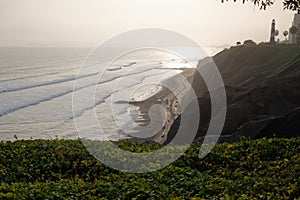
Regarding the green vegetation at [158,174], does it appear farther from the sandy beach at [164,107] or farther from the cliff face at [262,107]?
the sandy beach at [164,107]

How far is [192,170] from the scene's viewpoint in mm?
10297

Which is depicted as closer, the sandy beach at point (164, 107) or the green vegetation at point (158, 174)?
the green vegetation at point (158, 174)

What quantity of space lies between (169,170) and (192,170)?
689 millimetres

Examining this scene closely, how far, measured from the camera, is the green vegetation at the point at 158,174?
7.96 m

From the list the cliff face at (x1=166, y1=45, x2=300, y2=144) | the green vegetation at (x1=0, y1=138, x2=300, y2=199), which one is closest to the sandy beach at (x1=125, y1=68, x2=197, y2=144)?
the cliff face at (x1=166, y1=45, x2=300, y2=144)

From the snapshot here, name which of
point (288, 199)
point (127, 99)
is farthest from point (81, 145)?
point (127, 99)

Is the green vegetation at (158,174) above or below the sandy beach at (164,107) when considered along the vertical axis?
above

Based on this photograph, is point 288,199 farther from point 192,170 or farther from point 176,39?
point 176,39

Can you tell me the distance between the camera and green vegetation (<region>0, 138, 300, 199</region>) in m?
7.96

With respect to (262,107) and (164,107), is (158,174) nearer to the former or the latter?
(262,107)

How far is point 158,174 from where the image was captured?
32.3 ft

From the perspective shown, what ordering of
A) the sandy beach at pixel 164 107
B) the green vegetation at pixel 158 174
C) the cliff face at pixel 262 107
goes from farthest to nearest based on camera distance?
the sandy beach at pixel 164 107 → the cliff face at pixel 262 107 → the green vegetation at pixel 158 174

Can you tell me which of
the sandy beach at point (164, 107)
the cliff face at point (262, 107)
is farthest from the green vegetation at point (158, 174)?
the sandy beach at point (164, 107)

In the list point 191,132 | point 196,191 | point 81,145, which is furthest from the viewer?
point 191,132
